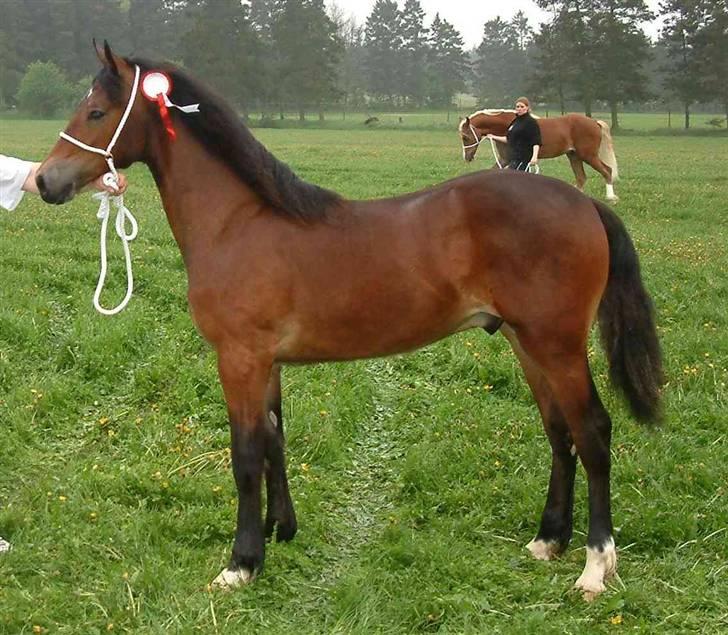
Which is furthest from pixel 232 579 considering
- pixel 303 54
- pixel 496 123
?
pixel 303 54

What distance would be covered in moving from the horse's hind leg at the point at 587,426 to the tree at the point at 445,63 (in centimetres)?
7623

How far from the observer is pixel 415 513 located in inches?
168

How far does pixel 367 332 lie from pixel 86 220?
933 cm

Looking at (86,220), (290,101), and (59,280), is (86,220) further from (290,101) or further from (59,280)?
(290,101)

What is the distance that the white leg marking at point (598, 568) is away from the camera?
3537 millimetres

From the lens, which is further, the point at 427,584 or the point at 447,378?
the point at 447,378

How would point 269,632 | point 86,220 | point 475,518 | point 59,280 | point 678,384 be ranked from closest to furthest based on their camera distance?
point 269,632, point 475,518, point 678,384, point 59,280, point 86,220

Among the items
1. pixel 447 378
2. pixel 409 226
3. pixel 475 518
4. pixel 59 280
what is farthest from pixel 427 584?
pixel 59 280

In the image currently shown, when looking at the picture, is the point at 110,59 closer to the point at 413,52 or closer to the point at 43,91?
the point at 43,91

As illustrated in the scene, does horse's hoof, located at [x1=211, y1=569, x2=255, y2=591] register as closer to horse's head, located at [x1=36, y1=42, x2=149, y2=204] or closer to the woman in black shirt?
horse's head, located at [x1=36, y1=42, x2=149, y2=204]

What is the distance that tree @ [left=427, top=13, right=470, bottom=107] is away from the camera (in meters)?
76.7

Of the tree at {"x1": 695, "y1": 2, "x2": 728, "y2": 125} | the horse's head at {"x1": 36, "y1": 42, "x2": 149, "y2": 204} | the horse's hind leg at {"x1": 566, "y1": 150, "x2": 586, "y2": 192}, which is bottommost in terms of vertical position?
the horse's hind leg at {"x1": 566, "y1": 150, "x2": 586, "y2": 192}

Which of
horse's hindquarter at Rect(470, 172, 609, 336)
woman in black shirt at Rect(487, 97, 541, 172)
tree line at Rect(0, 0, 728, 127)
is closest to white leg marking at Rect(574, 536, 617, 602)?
horse's hindquarter at Rect(470, 172, 609, 336)

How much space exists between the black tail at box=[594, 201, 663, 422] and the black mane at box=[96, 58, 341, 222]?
55.5 inches
